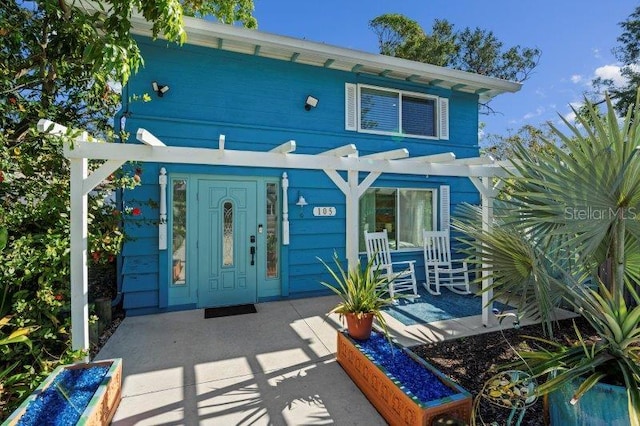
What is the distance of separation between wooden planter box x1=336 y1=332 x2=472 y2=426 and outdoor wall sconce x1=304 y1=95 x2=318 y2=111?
3.89 meters

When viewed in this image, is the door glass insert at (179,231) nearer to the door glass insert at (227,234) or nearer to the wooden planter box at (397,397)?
the door glass insert at (227,234)

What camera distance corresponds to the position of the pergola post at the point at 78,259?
2.77 meters

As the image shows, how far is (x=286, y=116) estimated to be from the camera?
5.29m

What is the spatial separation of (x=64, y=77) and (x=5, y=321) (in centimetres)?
261

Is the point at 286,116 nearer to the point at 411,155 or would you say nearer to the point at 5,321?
the point at 411,155

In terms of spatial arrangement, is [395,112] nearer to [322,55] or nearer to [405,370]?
[322,55]

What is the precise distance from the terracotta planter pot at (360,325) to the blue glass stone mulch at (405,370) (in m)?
0.06

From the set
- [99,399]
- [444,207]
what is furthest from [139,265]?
[444,207]

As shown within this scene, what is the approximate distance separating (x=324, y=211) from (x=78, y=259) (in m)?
3.59

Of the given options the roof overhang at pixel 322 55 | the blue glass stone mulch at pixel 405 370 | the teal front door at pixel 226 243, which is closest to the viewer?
the blue glass stone mulch at pixel 405 370

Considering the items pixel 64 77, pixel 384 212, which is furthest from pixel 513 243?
pixel 64 77

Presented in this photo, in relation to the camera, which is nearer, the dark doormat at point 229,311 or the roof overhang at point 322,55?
the roof overhang at point 322,55

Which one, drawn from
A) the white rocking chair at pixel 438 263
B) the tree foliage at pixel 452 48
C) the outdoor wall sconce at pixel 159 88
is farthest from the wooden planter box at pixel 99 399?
the tree foliage at pixel 452 48

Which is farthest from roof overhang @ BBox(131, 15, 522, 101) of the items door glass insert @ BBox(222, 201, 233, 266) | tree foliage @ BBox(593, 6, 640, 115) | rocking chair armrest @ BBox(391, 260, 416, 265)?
tree foliage @ BBox(593, 6, 640, 115)
